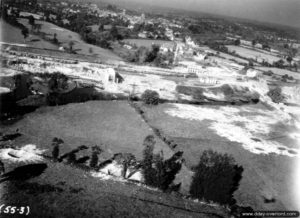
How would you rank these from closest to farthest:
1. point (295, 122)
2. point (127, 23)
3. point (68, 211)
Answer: point (68, 211) → point (295, 122) → point (127, 23)

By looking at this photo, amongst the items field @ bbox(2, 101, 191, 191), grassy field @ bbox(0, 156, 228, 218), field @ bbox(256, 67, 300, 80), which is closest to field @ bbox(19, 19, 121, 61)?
field @ bbox(2, 101, 191, 191)

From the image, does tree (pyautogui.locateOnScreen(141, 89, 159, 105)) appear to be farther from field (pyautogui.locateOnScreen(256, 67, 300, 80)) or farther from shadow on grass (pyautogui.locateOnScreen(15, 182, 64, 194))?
field (pyautogui.locateOnScreen(256, 67, 300, 80))

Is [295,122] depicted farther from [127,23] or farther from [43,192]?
[127,23]

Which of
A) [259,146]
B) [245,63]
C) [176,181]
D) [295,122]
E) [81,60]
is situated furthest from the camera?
[245,63]

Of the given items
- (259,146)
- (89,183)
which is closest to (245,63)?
(259,146)

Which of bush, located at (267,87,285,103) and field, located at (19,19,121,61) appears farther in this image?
field, located at (19,19,121,61)

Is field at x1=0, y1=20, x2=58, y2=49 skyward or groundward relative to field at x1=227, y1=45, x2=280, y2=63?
groundward

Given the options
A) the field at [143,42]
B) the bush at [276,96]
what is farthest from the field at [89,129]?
the field at [143,42]

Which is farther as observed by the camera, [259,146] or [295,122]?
[295,122]
